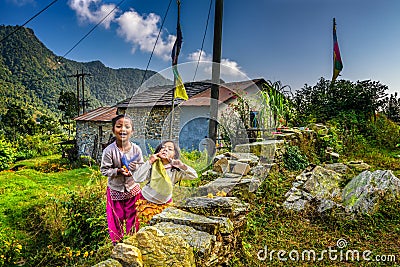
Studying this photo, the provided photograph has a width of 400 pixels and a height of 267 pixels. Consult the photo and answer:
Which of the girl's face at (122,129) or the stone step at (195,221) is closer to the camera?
the stone step at (195,221)

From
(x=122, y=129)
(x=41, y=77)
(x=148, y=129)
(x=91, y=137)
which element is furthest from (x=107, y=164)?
(x=41, y=77)

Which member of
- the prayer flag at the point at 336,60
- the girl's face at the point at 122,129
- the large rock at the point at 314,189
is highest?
the prayer flag at the point at 336,60

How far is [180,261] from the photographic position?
1.73 m

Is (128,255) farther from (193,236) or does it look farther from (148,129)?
(148,129)

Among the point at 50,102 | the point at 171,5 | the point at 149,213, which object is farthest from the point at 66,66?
the point at 149,213

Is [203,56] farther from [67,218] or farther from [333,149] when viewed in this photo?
[333,149]

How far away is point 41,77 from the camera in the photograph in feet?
107

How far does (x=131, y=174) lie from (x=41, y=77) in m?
35.1

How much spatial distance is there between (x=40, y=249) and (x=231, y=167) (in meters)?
3.49

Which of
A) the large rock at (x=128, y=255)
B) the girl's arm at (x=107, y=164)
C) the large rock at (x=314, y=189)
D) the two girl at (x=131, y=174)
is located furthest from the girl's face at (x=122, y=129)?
the large rock at (x=314, y=189)

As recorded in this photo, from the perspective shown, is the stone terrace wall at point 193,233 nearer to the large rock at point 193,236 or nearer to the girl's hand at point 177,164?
the large rock at point 193,236

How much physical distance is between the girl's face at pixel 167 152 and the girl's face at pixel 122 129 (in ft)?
1.06

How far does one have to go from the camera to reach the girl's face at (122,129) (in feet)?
8.33

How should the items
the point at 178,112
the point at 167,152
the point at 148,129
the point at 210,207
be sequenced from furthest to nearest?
the point at 178,112
the point at 148,129
the point at 210,207
the point at 167,152
